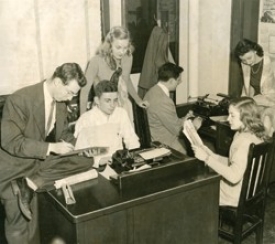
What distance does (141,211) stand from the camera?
2697 millimetres

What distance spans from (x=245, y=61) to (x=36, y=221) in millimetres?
2495

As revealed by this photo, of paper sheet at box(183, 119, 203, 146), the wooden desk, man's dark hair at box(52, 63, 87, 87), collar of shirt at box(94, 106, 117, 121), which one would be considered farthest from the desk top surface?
collar of shirt at box(94, 106, 117, 121)

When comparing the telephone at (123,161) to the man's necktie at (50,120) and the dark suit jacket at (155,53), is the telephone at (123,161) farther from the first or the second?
the dark suit jacket at (155,53)

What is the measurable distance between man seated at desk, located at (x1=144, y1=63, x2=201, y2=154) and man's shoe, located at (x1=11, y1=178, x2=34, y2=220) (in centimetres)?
159

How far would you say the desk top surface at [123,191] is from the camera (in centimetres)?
253

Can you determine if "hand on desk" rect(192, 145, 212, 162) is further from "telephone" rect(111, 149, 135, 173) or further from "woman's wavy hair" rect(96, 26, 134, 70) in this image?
"woman's wavy hair" rect(96, 26, 134, 70)

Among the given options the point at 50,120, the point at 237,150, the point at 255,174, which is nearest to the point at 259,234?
the point at 255,174

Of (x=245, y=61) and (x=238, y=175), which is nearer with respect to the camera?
(x=238, y=175)

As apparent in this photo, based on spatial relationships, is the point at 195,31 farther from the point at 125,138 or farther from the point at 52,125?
the point at 52,125

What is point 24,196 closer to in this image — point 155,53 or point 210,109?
point 210,109

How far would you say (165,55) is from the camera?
226 inches

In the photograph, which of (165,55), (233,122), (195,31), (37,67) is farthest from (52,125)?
(195,31)

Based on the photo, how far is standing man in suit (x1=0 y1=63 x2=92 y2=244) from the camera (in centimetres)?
296

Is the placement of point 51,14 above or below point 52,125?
above
